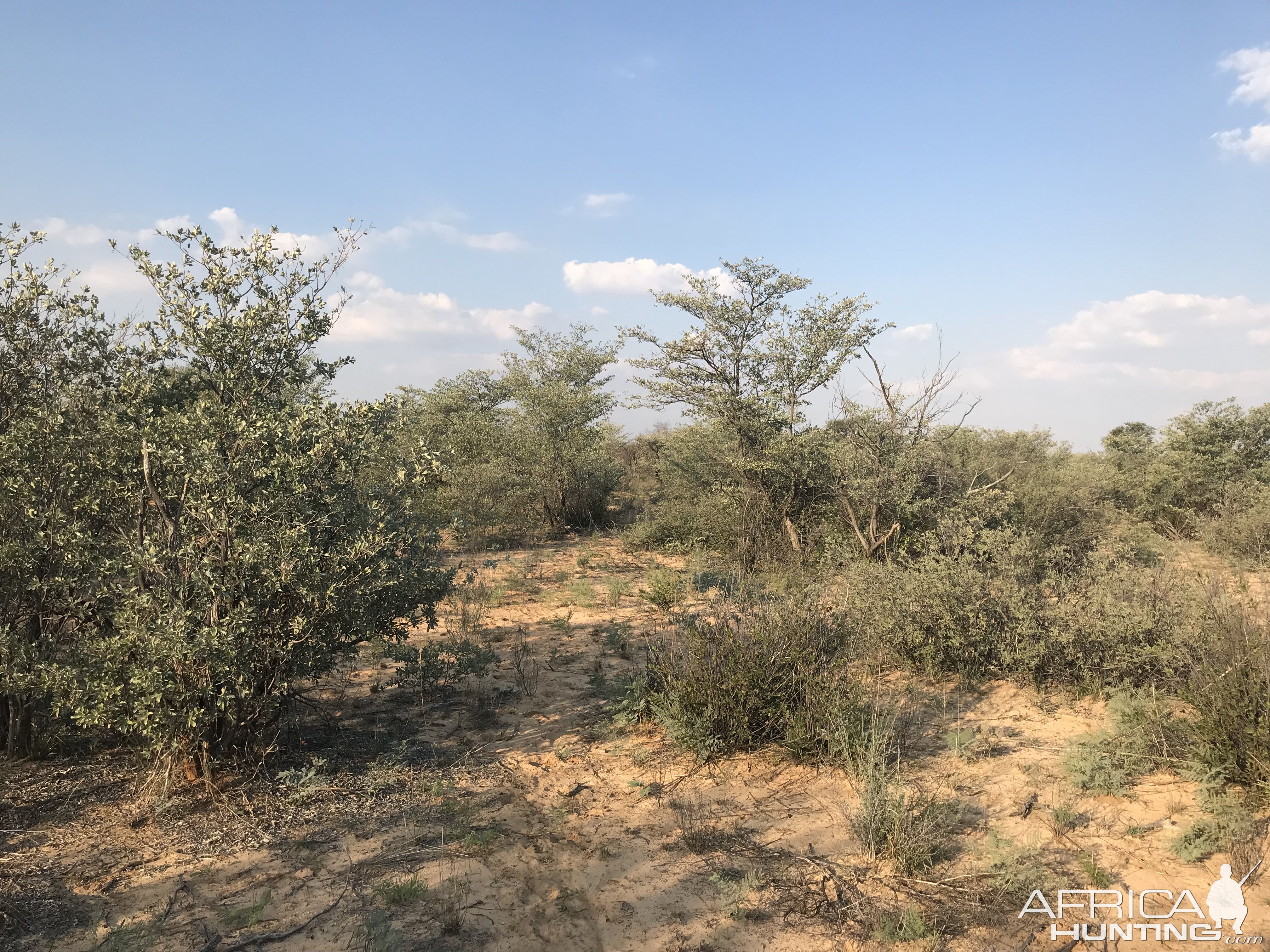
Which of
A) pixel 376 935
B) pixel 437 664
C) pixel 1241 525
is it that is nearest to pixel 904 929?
pixel 376 935

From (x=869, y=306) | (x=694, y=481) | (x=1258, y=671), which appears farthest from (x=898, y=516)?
(x=1258, y=671)

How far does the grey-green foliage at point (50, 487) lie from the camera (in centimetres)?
418

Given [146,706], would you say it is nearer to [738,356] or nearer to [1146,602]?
[1146,602]

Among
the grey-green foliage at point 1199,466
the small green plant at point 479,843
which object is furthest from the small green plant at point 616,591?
the grey-green foliage at point 1199,466

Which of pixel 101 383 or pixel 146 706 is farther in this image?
pixel 101 383

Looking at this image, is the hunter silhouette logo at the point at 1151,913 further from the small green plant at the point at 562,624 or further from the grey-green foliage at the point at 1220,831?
the small green plant at the point at 562,624

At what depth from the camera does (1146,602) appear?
18.6 feet

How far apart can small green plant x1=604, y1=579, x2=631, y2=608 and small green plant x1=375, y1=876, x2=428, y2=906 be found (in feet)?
19.7

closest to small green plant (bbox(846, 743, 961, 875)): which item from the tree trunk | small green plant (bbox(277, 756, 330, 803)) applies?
small green plant (bbox(277, 756, 330, 803))

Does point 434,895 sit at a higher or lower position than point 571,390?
lower

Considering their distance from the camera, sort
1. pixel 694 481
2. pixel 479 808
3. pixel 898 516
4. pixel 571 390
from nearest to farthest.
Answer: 1. pixel 479 808
2. pixel 898 516
3. pixel 694 481
4. pixel 571 390

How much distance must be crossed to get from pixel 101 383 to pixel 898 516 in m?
9.71

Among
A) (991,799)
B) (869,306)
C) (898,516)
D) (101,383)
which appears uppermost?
(869,306)

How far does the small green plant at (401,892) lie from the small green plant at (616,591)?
19.7ft
